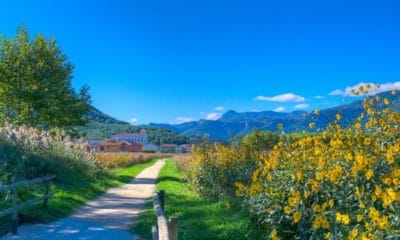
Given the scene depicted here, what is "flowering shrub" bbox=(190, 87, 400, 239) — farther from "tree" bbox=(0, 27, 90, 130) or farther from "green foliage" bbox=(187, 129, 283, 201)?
"tree" bbox=(0, 27, 90, 130)

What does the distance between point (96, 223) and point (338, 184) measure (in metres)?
7.13

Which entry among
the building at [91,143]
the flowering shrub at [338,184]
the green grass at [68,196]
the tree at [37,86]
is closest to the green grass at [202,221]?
the flowering shrub at [338,184]

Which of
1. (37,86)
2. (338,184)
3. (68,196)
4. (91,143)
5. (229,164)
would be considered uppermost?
(91,143)

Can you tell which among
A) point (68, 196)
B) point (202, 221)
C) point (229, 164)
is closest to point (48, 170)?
point (68, 196)

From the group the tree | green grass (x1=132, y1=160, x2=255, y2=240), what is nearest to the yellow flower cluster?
green grass (x1=132, y1=160, x2=255, y2=240)

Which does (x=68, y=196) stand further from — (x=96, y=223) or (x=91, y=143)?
(x=91, y=143)

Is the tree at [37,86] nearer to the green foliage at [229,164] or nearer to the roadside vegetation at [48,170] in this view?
the roadside vegetation at [48,170]

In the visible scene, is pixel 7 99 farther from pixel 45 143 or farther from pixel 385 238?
pixel 385 238

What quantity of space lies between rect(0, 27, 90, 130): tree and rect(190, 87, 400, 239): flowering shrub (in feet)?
82.1

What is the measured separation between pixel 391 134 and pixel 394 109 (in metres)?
0.88

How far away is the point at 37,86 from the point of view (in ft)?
103

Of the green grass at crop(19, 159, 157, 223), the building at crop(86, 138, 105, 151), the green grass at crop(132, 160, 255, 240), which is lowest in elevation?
the green grass at crop(132, 160, 255, 240)

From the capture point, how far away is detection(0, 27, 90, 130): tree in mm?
31328

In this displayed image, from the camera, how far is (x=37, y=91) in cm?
3116
